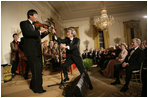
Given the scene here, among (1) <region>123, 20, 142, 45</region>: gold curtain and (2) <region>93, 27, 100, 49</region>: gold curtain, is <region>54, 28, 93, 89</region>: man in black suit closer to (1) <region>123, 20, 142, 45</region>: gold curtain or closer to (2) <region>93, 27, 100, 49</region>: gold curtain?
(2) <region>93, 27, 100, 49</region>: gold curtain

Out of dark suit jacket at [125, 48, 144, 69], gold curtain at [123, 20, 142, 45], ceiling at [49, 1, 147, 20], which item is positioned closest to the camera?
dark suit jacket at [125, 48, 144, 69]

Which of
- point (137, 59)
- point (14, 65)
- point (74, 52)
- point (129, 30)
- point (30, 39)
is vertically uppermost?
point (129, 30)

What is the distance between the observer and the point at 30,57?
7.00 feet

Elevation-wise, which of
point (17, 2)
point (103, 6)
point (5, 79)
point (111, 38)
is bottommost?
point (5, 79)

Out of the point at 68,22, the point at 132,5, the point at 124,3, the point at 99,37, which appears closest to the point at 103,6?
the point at 124,3

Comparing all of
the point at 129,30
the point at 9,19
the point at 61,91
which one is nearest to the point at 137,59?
the point at 61,91

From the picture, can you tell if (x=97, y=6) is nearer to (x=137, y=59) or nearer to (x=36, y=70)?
(x=137, y=59)

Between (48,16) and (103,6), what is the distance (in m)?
4.37

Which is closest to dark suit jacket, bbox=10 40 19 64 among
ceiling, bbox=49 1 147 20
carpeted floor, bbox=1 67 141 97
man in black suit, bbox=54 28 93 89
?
carpeted floor, bbox=1 67 141 97

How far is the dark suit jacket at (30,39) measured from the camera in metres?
2.05

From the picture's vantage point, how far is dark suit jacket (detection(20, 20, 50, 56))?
2051 millimetres

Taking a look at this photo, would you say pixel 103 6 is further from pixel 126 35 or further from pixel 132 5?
pixel 126 35

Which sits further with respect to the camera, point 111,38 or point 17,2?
point 111,38

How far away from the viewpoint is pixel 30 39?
2.14 metres
